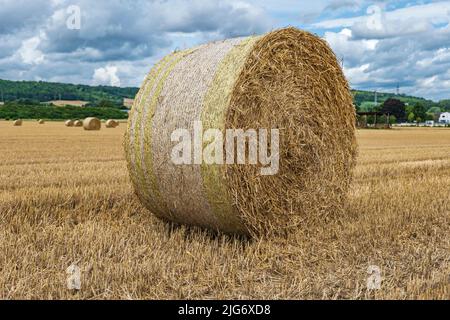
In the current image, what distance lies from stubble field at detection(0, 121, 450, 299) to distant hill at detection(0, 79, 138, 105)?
65.4 metres

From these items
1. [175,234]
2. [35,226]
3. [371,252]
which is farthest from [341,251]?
[35,226]

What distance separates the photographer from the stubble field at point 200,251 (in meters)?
4.05

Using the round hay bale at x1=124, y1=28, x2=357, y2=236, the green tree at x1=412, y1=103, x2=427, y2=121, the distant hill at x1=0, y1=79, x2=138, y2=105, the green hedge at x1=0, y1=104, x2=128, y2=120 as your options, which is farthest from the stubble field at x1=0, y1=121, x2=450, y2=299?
the green tree at x1=412, y1=103, x2=427, y2=121

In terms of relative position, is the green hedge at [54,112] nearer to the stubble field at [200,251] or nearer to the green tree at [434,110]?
the stubble field at [200,251]

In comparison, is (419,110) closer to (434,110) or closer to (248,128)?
(434,110)

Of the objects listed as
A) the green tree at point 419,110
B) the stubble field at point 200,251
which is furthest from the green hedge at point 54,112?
the stubble field at point 200,251

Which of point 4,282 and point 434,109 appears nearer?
point 4,282

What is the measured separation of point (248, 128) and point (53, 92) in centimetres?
7755

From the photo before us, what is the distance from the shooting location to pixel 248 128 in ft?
17.8

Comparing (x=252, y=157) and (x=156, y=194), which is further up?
(x=252, y=157)

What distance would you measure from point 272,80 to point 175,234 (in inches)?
76.7

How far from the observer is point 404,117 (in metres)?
80.1

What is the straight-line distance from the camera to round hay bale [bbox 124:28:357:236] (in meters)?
5.23
